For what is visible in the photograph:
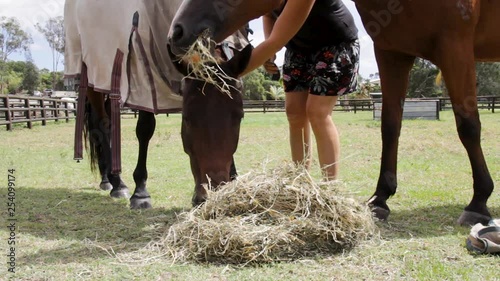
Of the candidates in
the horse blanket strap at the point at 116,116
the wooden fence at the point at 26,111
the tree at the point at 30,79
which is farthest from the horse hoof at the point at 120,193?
the tree at the point at 30,79

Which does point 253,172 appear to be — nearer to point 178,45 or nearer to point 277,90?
point 178,45

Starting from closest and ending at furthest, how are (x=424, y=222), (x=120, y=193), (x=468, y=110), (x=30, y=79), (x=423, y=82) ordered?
1. (x=468, y=110)
2. (x=424, y=222)
3. (x=120, y=193)
4. (x=423, y=82)
5. (x=30, y=79)

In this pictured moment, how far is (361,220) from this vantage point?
244 centimetres

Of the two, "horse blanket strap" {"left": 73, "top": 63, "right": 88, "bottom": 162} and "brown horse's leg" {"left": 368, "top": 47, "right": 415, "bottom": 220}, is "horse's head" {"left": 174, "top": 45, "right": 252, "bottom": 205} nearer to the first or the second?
"brown horse's leg" {"left": 368, "top": 47, "right": 415, "bottom": 220}

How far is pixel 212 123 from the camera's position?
257cm

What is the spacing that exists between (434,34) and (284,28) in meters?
0.92

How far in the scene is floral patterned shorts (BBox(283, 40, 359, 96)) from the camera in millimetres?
3166

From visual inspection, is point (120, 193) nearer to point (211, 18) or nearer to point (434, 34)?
point (211, 18)

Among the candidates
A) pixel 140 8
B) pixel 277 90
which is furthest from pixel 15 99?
pixel 277 90

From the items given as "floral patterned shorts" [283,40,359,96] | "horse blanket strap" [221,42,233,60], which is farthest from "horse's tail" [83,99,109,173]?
"horse blanket strap" [221,42,233,60]

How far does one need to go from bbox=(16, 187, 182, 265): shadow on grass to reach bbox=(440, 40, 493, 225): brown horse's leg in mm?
1875

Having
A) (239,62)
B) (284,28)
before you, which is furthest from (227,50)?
(284,28)

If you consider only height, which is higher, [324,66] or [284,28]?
[284,28]


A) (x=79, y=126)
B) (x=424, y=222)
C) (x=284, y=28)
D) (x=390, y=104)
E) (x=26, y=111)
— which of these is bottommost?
(x=424, y=222)
